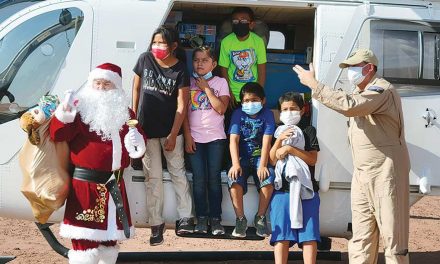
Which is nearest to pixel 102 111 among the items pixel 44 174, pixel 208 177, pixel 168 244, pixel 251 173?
pixel 44 174

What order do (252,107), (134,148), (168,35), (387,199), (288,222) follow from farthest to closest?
(252,107) < (288,222) < (168,35) < (387,199) < (134,148)

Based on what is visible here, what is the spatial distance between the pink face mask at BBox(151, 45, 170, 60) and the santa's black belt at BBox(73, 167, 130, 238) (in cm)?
105

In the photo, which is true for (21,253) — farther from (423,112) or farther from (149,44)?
(423,112)

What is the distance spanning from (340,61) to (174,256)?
3.01 meters

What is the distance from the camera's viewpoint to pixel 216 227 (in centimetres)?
601

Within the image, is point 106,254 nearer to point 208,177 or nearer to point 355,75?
point 208,177

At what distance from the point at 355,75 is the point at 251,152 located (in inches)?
43.1

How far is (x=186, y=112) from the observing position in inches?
237

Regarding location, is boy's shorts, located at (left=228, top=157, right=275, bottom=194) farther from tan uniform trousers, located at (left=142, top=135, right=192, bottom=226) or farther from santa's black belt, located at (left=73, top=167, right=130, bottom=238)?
santa's black belt, located at (left=73, top=167, right=130, bottom=238)

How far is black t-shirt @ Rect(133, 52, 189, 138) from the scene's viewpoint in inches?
233

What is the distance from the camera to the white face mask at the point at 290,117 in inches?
236

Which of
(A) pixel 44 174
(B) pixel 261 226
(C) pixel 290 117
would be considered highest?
(C) pixel 290 117

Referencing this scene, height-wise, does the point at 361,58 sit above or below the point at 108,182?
above

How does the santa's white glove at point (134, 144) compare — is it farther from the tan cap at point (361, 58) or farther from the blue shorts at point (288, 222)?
the tan cap at point (361, 58)
